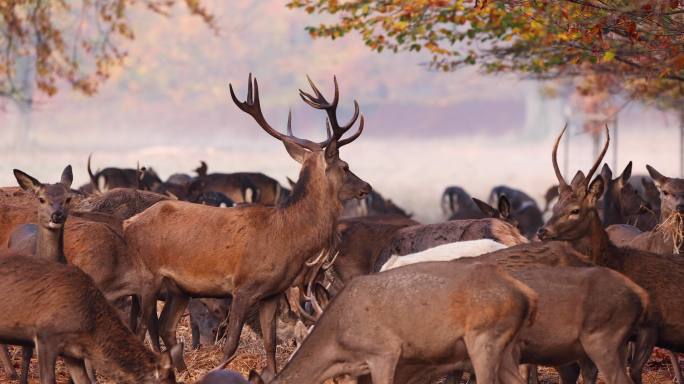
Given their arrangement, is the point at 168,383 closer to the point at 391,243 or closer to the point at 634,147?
the point at 391,243

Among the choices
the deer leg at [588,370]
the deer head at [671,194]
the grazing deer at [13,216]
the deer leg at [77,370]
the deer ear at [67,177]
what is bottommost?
the deer leg at [588,370]

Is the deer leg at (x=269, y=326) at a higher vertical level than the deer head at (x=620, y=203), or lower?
lower

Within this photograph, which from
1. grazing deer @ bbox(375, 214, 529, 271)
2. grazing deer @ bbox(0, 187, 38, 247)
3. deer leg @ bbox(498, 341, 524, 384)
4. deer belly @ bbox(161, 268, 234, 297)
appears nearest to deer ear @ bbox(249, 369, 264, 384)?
deer leg @ bbox(498, 341, 524, 384)

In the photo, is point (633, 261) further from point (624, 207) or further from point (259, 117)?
point (624, 207)

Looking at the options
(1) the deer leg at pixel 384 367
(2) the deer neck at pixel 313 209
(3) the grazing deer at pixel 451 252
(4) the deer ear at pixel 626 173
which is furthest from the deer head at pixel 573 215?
(1) the deer leg at pixel 384 367

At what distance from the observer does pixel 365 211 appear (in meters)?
21.7

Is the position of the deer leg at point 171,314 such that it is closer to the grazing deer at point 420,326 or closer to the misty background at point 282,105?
the grazing deer at point 420,326

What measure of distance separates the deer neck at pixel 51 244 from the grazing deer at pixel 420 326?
2.75 m

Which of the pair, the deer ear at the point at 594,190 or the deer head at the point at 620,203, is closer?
the deer ear at the point at 594,190

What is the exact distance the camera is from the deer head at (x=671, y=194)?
1062cm

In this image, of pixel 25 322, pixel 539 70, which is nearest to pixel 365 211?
pixel 539 70

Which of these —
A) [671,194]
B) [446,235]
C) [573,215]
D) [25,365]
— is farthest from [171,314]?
[671,194]

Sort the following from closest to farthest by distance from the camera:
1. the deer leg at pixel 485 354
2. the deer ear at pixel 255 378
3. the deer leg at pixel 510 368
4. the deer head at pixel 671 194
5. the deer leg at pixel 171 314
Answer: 1. the deer leg at pixel 485 354
2. the deer ear at pixel 255 378
3. the deer leg at pixel 510 368
4. the deer leg at pixel 171 314
5. the deer head at pixel 671 194

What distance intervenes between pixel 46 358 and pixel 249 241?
7.72 ft
